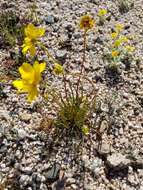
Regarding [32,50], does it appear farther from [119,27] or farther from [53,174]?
[119,27]

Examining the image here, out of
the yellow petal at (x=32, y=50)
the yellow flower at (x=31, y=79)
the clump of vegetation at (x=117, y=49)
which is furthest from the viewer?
the clump of vegetation at (x=117, y=49)

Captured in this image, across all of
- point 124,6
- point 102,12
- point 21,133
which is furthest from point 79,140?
point 124,6

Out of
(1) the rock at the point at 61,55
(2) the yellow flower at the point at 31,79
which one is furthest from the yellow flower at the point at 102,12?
(2) the yellow flower at the point at 31,79

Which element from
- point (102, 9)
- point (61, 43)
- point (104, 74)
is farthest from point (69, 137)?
point (102, 9)

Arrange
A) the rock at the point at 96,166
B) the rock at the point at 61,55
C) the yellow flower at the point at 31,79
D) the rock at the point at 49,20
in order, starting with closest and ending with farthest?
the yellow flower at the point at 31,79 → the rock at the point at 96,166 → the rock at the point at 61,55 → the rock at the point at 49,20

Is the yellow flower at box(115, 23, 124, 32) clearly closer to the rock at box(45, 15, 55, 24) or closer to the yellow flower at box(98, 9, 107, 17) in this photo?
the yellow flower at box(98, 9, 107, 17)

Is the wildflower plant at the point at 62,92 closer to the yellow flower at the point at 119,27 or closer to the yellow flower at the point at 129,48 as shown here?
the yellow flower at the point at 129,48

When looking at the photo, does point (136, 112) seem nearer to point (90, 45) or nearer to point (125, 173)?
point (125, 173)
